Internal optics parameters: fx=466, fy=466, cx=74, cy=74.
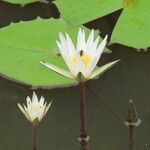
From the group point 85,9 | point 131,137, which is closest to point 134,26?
point 85,9

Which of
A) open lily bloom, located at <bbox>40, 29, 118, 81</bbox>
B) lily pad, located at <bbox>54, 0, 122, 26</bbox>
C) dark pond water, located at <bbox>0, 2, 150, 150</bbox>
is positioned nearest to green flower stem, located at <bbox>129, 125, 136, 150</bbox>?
dark pond water, located at <bbox>0, 2, 150, 150</bbox>

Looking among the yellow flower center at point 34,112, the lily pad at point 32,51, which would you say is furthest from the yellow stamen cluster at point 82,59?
the lily pad at point 32,51

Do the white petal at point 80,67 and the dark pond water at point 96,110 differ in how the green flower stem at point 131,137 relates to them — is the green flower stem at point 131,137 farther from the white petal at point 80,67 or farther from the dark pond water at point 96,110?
the white petal at point 80,67

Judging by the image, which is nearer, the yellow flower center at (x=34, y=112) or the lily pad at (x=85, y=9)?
the yellow flower center at (x=34, y=112)

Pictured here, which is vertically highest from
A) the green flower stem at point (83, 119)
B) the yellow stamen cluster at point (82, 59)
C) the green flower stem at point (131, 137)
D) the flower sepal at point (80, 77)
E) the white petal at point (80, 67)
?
the yellow stamen cluster at point (82, 59)

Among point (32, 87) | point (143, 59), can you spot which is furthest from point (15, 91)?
point (143, 59)

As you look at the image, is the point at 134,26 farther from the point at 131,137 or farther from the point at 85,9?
the point at 131,137
